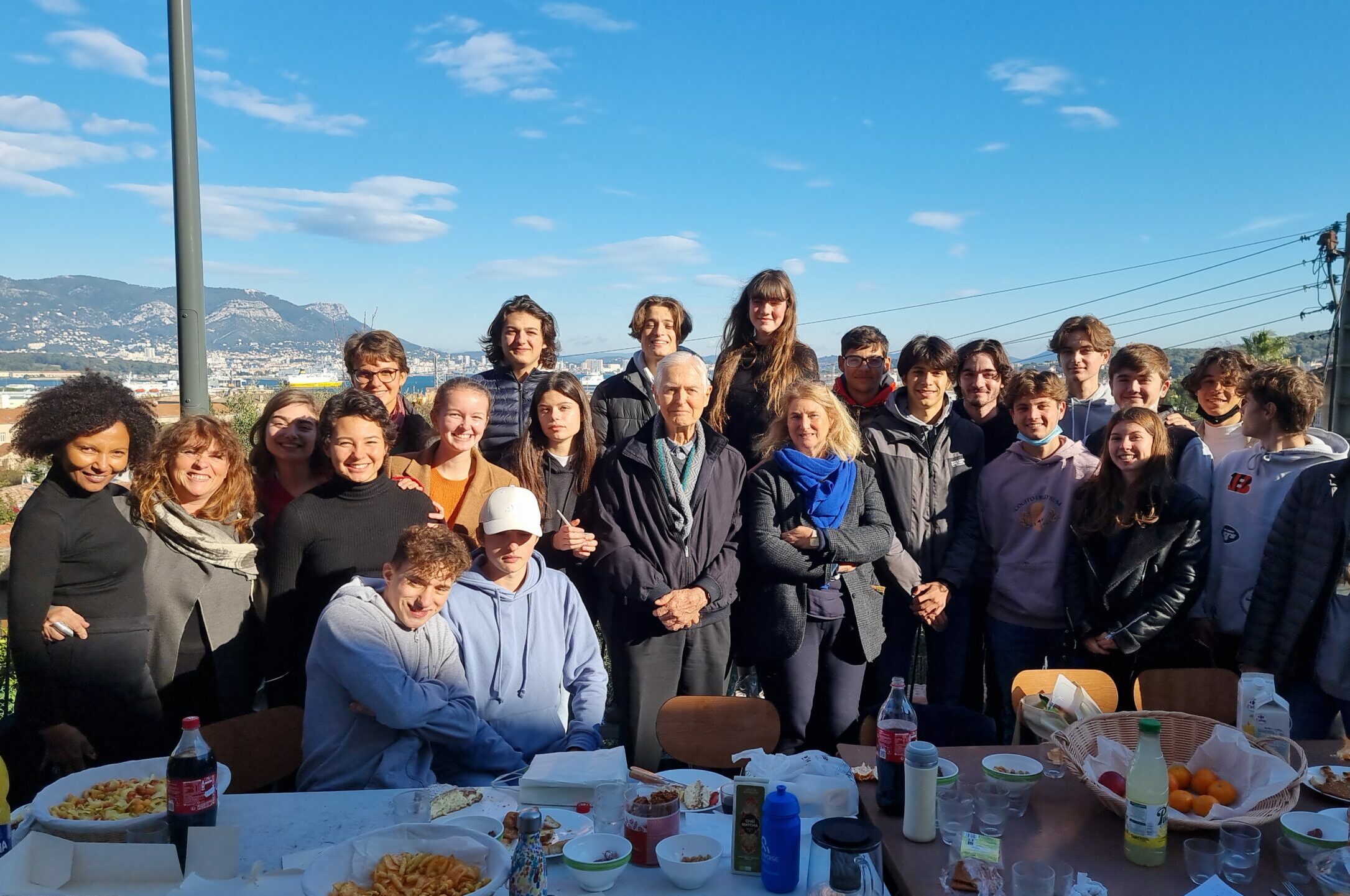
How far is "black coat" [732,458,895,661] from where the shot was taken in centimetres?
379

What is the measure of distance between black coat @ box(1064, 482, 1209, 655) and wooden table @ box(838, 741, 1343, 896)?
1361mm

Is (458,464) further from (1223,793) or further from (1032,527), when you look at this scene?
(1223,793)

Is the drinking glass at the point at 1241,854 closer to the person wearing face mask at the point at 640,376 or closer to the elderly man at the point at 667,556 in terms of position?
the elderly man at the point at 667,556

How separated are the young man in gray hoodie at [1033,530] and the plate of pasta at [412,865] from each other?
285 centimetres

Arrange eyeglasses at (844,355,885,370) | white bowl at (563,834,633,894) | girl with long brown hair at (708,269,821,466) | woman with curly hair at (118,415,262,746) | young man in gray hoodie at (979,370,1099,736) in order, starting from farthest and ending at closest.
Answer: eyeglasses at (844,355,885,370) → girl with long brown hair at (708,269,821,466) → young man in gray hoodie at (979,370,1099,736) → woman with curly hair at (118,415,262,746) → white bowl at (563,834,633,894)

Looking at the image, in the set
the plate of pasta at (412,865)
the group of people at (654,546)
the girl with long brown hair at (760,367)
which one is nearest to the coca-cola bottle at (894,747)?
the group of people at (654,546)

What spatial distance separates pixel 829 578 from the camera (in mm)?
3852

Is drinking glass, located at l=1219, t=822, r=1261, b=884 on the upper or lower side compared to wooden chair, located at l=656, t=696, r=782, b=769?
upper

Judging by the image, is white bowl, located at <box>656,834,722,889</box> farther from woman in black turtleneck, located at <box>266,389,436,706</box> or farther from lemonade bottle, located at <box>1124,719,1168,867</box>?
woman in black turtleneck, located at <box>266,389,436,706</box>

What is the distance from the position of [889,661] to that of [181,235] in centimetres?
387

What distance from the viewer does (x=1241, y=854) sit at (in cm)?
204

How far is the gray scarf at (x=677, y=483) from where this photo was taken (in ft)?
12.5

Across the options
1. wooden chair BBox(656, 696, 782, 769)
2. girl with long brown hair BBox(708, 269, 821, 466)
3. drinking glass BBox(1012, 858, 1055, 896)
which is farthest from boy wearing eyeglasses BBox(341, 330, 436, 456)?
drinking glass BBox(1012, 858, 1055, 896)

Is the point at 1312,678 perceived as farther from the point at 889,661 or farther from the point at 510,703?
the point at 510,703
